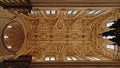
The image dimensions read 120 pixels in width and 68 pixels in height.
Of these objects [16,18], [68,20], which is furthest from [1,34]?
[68,20]

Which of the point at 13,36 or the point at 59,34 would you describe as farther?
the point at 13,36

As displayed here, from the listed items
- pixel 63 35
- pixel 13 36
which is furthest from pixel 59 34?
pixel 13 36

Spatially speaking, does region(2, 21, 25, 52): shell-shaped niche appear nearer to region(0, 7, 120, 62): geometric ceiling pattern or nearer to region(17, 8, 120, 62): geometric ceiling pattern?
region(0, 7, 120, 62): geometric ceiling pattern

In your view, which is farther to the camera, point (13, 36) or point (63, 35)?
point (13, 36)

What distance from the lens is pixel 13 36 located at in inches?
906

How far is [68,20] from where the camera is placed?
2156 centimetres

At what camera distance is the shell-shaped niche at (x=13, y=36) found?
69.0ft

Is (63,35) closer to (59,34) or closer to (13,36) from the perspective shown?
(59,34)

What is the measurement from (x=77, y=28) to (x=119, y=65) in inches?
334

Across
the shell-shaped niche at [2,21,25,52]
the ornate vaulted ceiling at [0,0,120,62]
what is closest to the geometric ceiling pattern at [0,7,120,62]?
the ornate vaulted ceiling at [0,0,120,62]

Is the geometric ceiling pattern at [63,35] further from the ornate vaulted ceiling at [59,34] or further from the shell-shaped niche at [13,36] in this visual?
the shell-shaped niche at [13,36]

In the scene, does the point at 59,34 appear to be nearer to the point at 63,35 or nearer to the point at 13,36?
the point at 63,35

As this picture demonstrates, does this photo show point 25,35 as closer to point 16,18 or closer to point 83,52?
point 16,18

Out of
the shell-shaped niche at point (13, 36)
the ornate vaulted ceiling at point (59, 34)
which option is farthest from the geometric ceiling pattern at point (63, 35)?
the shell-shaped niche at point (13, 36)
